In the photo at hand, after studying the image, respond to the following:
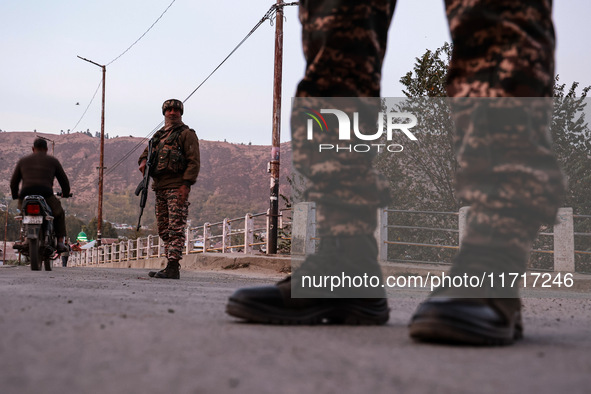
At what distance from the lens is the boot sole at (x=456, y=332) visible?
129cm

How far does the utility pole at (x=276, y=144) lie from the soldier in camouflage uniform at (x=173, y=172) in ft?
22.9

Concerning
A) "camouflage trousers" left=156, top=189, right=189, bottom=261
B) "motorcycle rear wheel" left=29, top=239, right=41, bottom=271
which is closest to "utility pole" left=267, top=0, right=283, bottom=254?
"motorcycle rear wheel" left=29, top=239, right=41, bottom=271

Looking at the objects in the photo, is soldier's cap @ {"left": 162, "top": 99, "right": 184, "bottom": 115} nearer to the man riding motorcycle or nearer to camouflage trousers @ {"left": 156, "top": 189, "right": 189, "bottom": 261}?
camouflage trousers @ {"left": 156, "top": 189, "right": 189, "bottom": 261}

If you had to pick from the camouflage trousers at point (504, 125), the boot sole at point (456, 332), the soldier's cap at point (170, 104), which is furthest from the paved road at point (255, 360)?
the soldier's cap at point (170, 104)

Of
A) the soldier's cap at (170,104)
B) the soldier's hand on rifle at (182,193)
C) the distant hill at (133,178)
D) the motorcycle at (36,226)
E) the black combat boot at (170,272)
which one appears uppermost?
the distant hill at (133,178)

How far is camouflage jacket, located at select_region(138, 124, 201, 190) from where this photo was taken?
6.31 metres

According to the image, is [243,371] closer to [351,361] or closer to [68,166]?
[351,361]

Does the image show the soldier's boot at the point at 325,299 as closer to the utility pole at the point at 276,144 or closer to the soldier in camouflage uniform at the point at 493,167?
the soldier in camouflage uniform at the point at 493,167

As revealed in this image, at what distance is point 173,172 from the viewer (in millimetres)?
6359

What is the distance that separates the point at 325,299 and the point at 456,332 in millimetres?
543

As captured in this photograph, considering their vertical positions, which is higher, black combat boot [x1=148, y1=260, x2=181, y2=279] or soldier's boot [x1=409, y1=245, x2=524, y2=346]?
soldier's boot [x1=409, y1=245, x2=524, y2=346]

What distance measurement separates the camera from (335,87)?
74.5 inches

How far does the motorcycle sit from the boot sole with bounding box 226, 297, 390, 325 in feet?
21.8

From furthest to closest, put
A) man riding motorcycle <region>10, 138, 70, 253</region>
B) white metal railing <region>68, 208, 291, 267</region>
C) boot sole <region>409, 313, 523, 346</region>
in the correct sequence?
white metal railing <region>68, 208, 291, 267</region>, man riding motorcycle <region>10, 138, 70, 253</region>, boot sole <region>409, 313, 523, 346</region>
